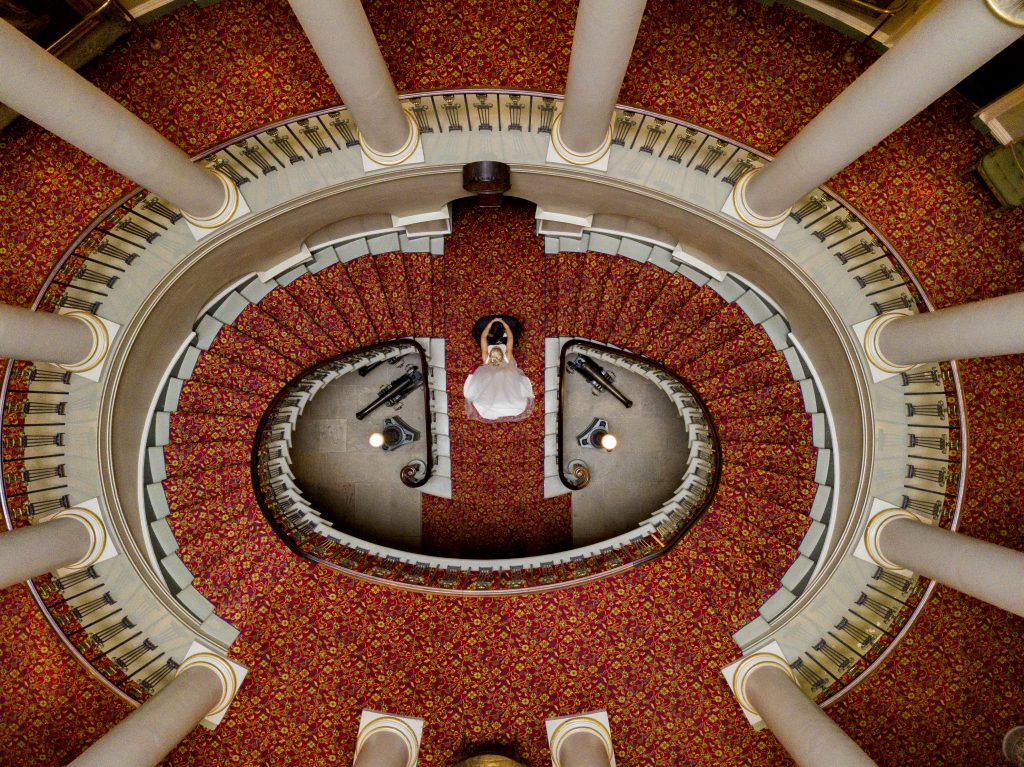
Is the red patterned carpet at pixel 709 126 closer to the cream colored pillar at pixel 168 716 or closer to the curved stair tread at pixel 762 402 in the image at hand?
the cream colored pillar at pixel 168 716

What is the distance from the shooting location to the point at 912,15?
542 cm

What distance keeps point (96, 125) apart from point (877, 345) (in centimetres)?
639

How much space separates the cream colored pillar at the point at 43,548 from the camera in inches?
190

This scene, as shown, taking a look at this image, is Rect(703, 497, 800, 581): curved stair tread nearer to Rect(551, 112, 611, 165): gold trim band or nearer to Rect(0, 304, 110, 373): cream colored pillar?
Rect(551, 112, 611, 165): gold trim band

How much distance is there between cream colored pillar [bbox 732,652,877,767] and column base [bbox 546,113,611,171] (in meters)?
5.19

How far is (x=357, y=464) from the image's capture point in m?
8.80

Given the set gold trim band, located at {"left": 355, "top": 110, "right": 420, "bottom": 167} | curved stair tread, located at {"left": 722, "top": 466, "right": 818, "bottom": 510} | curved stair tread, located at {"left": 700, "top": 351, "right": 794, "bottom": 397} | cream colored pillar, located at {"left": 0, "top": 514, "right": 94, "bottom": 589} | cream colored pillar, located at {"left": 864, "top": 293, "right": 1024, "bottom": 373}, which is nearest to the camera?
cream colored pillar, located at {"left": 864, "top": 293, "right": 1024, "bottom": 373}

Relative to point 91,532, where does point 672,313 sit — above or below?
above

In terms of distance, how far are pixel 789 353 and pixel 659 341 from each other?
4.67 feet

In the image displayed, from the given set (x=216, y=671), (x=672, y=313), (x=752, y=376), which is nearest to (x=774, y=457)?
(x=752, y=376)

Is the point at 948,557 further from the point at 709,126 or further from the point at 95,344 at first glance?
the point at 95,344

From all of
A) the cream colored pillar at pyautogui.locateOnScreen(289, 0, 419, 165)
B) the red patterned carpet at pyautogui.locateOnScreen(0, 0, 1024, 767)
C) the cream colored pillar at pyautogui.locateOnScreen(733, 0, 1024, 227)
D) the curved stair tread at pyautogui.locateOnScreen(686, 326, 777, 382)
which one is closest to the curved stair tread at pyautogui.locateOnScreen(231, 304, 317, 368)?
the red patterned carpet at pyautogui.locateOnScreen(0, 0, 1024, 767)

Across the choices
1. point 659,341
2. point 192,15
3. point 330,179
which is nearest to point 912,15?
point 659,341

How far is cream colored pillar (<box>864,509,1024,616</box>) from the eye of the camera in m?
4.32
